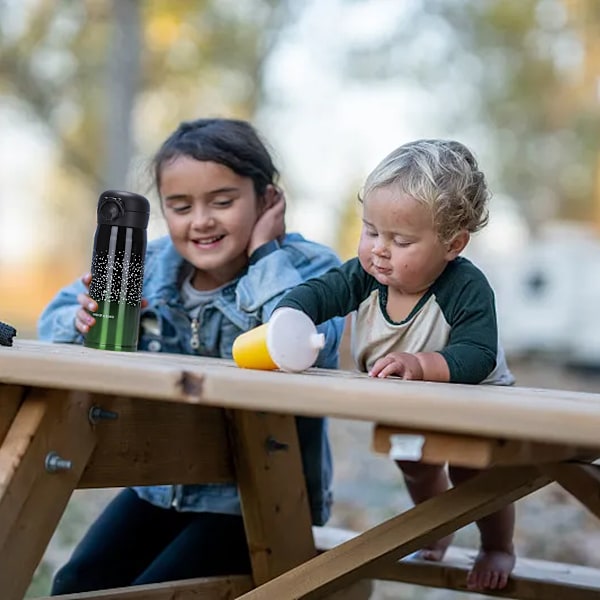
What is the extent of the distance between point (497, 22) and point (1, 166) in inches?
316

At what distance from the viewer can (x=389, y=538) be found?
1.81 meters

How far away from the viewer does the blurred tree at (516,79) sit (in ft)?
44.4

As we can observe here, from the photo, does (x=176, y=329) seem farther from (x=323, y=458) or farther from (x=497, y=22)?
(x=497, y=22)

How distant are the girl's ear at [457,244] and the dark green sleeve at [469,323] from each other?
0.12 ft

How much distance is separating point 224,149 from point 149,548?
3.18ft

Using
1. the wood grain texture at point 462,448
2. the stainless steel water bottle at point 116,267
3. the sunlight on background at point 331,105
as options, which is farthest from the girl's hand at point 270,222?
the sunlight on background at point 331,105

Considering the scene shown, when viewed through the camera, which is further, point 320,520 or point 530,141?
point 530,141

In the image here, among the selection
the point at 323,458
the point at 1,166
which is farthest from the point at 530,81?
the point at 323,458

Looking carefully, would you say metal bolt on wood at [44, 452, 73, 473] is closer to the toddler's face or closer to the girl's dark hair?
the toddler's face

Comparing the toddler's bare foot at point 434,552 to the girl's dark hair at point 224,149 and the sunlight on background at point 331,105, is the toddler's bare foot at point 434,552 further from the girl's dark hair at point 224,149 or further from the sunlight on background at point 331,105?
the sunlight on background at point 331,105

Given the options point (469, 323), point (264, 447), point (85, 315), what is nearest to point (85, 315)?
point (85, 315)

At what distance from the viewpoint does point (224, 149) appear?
245 centimetres

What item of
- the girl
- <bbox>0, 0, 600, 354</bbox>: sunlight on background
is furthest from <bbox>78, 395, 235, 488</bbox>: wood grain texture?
<bbox>0, 0, 600, 354</bbox>: sunlight on background

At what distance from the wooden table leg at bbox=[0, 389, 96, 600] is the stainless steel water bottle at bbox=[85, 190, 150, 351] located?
0.93 feet
